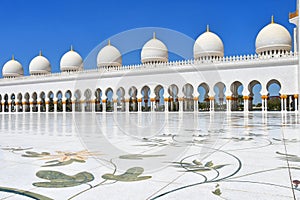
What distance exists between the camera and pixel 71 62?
23172 mm

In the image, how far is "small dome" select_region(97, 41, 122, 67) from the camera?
69.4 feet

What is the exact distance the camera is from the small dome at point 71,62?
23141mm

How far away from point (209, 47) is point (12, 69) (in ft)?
61.7

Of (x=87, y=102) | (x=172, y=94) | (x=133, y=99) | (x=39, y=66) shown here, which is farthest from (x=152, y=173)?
(x=39, y=66)

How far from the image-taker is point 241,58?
49.6 feet

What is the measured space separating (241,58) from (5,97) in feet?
69.0

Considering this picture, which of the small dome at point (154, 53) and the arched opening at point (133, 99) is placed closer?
the small dome at point (154, 53)

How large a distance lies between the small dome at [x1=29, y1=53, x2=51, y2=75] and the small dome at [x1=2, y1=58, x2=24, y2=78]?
2.09 metres

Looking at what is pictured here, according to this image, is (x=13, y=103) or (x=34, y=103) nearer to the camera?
(x=34, y=103)

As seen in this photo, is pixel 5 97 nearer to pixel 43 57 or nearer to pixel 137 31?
pixel 43 57

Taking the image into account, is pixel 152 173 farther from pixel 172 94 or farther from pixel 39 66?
pixel 39 66

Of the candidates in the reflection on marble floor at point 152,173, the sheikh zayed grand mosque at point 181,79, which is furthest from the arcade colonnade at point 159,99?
the reflection on marble floor at point 152,173

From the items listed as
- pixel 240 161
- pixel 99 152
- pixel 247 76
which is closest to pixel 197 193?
pixel 240 161

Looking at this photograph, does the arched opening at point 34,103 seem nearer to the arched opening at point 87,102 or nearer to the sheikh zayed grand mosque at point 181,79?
the sheikh zayed grand mosque at point 181,79
